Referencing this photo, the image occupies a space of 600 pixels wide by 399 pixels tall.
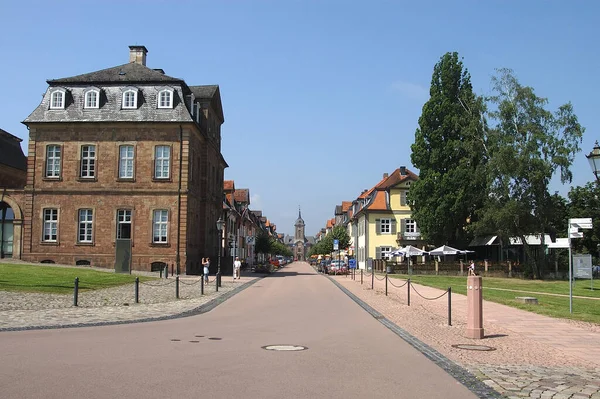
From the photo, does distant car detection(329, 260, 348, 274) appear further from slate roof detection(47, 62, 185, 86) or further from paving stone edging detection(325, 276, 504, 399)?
paving stone edging detection(325, 276, 504, 399)

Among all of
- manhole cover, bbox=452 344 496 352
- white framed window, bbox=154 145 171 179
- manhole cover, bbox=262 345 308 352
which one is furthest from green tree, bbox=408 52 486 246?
manhole cover, bbox=262 345 308 352

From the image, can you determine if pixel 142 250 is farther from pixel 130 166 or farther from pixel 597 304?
pixel 597 304

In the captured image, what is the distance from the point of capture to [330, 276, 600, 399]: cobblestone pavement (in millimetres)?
7852

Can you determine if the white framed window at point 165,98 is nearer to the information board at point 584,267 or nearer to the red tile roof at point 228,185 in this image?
the information board at point 584,267

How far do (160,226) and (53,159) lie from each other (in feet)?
30.8

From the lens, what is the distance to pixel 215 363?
9.20 meters

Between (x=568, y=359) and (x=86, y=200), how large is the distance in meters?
38.1

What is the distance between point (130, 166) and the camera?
1679 inches

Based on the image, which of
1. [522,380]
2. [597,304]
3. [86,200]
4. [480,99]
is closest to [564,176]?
[480,99]

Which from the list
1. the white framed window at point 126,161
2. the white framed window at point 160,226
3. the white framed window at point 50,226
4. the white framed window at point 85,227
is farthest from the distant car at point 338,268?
the white framed window at point 50,226

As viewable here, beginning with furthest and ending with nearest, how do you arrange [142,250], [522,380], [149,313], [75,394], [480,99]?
[480,99] → [142,250] → [149,313] → [522,380] → [75,394]

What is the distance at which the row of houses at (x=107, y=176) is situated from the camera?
42062mm

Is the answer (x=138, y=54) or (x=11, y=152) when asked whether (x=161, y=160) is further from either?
(x=11, y=152)

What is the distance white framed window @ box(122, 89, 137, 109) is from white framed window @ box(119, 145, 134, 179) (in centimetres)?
294
